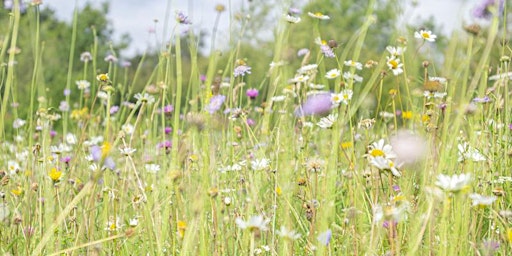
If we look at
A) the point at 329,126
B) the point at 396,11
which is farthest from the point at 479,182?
the point at 396,11

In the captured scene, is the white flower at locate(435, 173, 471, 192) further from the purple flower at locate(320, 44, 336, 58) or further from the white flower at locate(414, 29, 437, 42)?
the white flower at locate(414, 29, 437, 42)

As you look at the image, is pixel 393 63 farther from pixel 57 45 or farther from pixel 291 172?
pixel 57 45

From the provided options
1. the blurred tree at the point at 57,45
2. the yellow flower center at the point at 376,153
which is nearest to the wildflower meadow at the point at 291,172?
the yellow flower center at the point at 376,153

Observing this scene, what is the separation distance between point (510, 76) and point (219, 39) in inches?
35.6

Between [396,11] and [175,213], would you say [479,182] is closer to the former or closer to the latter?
[396,11]

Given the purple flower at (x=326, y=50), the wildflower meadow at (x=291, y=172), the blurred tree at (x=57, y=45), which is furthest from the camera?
the blurred tree at (x=57, y=45)

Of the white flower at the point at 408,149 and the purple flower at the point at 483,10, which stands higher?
the purple flower at the point at 483,10

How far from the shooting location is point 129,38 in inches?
864

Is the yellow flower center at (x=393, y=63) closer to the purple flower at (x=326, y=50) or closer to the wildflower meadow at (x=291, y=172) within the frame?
the wildflower meadow at (x=291, y=172)

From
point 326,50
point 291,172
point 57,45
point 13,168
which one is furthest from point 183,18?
point 57,45

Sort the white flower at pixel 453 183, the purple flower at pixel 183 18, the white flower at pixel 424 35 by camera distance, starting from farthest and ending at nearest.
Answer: the white flower at pixel 424 35
the purple flower at pixel 183 18
the white flower at pixel 453 183

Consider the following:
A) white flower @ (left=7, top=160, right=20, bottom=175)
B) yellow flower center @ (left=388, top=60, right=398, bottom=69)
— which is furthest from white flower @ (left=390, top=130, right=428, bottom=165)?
white flower @ (left=7, top=160, right=20, bottom=175)

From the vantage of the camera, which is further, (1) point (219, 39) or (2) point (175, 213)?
(2) point (175, 213)

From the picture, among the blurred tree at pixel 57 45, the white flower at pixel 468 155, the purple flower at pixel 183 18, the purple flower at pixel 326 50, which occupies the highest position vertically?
the purple flower at pixel 183 18
